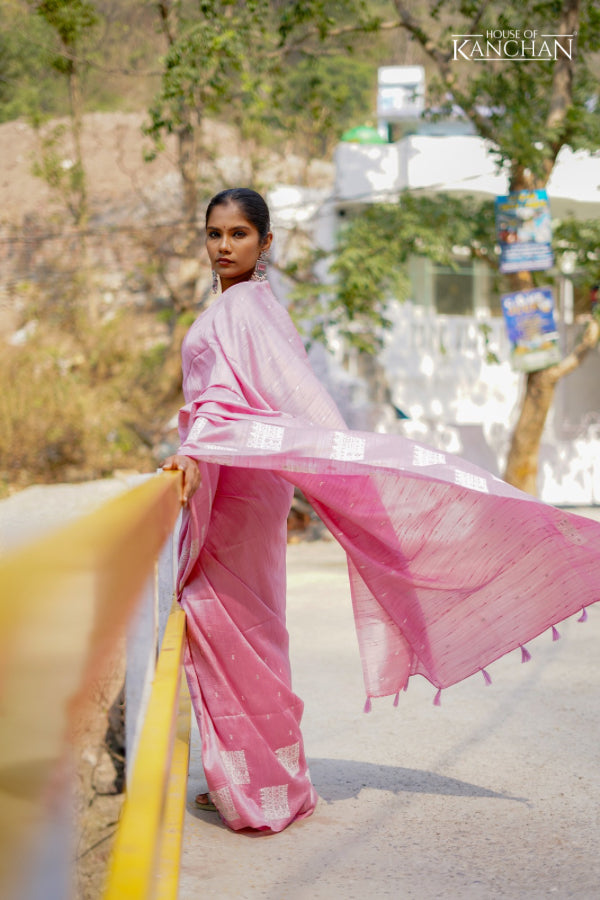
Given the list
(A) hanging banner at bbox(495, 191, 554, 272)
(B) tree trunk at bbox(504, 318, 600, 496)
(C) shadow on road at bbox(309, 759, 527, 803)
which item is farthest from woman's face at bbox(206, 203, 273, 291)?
(B) tree trunk at bbox(504, 318, 600, 496)

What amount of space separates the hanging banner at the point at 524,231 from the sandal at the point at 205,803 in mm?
8173

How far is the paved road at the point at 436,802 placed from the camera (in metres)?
2.37

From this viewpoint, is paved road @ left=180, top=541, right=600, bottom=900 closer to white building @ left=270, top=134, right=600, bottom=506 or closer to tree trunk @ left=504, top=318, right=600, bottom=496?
tree trunk @ left=504, top=318, right=600, bottom=496

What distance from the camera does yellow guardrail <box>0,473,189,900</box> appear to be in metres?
0.58

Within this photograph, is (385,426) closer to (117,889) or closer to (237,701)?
(237,701)

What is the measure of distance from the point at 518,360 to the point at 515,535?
8.19 m

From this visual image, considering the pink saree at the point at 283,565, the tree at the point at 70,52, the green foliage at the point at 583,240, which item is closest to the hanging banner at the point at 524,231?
the green foliage at the point at 583,240

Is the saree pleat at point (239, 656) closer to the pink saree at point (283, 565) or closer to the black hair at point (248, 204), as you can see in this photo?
the pink saree at point (283, 565)

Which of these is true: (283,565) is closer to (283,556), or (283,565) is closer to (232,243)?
(283,556)

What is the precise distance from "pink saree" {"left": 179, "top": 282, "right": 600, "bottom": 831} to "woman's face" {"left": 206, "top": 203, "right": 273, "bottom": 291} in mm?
108

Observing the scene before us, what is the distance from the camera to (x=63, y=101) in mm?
26344

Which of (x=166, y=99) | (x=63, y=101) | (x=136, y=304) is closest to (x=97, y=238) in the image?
(x=136, y=304)

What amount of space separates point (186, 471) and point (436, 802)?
1409 mm

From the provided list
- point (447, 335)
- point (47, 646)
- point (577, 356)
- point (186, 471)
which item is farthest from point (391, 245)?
point (47, 646)
